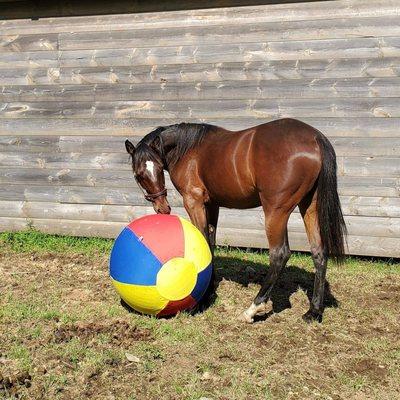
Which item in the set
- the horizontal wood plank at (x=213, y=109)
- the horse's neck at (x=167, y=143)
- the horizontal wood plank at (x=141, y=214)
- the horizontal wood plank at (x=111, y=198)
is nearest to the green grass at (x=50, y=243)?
the horizontal wood plank at (x=141, y=214)

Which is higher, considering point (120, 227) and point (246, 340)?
point (246, 340)

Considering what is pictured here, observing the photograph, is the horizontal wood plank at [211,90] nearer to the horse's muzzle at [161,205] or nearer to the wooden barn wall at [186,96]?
the wooden barn wall at [186,96]

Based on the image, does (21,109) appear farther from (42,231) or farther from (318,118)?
(318,118)

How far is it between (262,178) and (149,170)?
1080 millimetres

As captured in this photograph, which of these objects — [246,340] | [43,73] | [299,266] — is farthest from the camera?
[43,73]

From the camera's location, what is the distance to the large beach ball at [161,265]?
4355 mm

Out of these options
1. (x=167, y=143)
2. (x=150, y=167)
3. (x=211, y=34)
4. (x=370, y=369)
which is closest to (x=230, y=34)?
(x=211, y=34)

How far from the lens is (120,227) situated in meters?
7.79

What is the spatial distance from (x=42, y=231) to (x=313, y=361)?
17.6 ft

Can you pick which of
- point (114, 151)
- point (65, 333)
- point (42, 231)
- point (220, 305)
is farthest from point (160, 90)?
point (65, 333)

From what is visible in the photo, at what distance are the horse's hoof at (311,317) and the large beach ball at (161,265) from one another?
992mm

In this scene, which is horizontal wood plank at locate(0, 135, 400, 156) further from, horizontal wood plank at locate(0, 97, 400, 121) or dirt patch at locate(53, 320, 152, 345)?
dirt patch at locate(53, 320, 152, 345)

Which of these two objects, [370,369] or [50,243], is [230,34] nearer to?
[50,243]

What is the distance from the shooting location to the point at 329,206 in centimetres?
458
